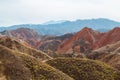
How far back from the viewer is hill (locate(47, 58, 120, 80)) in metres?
52.1

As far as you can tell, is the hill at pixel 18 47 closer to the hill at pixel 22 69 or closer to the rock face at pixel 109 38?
the hill at pixel 22 69

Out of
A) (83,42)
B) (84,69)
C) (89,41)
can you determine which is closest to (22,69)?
(84,69)

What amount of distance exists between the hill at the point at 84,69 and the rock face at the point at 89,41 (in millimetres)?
109817

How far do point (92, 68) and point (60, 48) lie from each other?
467ft

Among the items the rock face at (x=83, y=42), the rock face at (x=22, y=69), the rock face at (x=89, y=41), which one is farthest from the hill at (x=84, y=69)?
the rock face at (x=83, y=42)

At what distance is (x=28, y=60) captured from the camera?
4931 cm

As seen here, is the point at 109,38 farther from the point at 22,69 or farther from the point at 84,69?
the point at 22,69

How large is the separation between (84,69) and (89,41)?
439 ft

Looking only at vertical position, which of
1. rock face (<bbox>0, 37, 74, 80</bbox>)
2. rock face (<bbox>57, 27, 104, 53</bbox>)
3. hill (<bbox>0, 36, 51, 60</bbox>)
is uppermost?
rock face (<bbox>0, 37, 74, 80</bbox>)

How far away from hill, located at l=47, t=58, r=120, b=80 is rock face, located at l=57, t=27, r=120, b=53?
109817 mm

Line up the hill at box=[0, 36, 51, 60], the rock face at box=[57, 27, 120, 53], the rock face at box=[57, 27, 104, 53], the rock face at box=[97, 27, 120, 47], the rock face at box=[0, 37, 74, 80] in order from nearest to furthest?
1. the rock face at box=[0, 37, 74, 80]
2. the hill at box=[0, 36, 51, 60]
3. the rock face at box=[57, 27, 120, 53]
4. the rock face at box=[97, 27, 120, 47]
5. the rock face at box=[57, 27, 104, 53]

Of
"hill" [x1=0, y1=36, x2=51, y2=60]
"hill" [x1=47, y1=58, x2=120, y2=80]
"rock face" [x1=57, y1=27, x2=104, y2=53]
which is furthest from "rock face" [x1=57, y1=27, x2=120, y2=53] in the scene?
"hill" [x1=47, y1=58, x2=120, y2=80]

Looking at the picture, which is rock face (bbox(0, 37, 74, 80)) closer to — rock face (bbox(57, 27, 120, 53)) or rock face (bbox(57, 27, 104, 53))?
rock face (bbox(57, 27, 120, 53))

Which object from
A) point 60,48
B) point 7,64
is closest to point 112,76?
point 7,64
